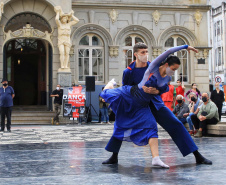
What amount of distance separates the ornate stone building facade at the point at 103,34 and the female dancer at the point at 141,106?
15668mm

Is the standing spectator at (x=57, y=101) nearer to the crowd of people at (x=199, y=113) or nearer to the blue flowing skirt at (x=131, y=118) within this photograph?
the crowd of people at (x=199, y=113)

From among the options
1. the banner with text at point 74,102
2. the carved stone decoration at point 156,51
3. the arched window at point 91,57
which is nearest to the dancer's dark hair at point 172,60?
the banner with text at point 74,102

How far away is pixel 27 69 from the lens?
98.5ft

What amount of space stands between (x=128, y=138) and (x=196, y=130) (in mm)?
6984

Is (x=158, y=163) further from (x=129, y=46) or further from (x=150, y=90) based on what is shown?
(x=129, y=46)

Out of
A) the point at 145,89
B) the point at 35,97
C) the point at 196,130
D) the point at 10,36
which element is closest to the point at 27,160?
the point at 145,89

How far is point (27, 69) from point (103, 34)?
26.8 feet

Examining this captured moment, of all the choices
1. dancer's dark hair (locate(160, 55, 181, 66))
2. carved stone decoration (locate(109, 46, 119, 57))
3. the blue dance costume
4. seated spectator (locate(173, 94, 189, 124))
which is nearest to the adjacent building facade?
carved stone decoration (locate(109, 46, 119, 57))

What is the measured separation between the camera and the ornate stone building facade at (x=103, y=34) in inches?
872

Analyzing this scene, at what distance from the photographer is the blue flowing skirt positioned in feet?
20.7

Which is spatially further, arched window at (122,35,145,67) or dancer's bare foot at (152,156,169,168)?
arched window at (122,35,145,67)

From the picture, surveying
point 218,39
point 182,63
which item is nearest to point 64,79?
point 182,63

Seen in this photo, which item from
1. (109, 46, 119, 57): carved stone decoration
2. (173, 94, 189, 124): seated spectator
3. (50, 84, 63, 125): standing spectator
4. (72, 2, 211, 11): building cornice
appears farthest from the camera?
(109, 46, 119, 57): carved stone decoration

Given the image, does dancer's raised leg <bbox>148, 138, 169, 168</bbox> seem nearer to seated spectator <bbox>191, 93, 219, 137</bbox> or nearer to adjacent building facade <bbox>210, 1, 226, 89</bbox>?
seated spectator <bbox>191, 93, 219, 137</bbox>
